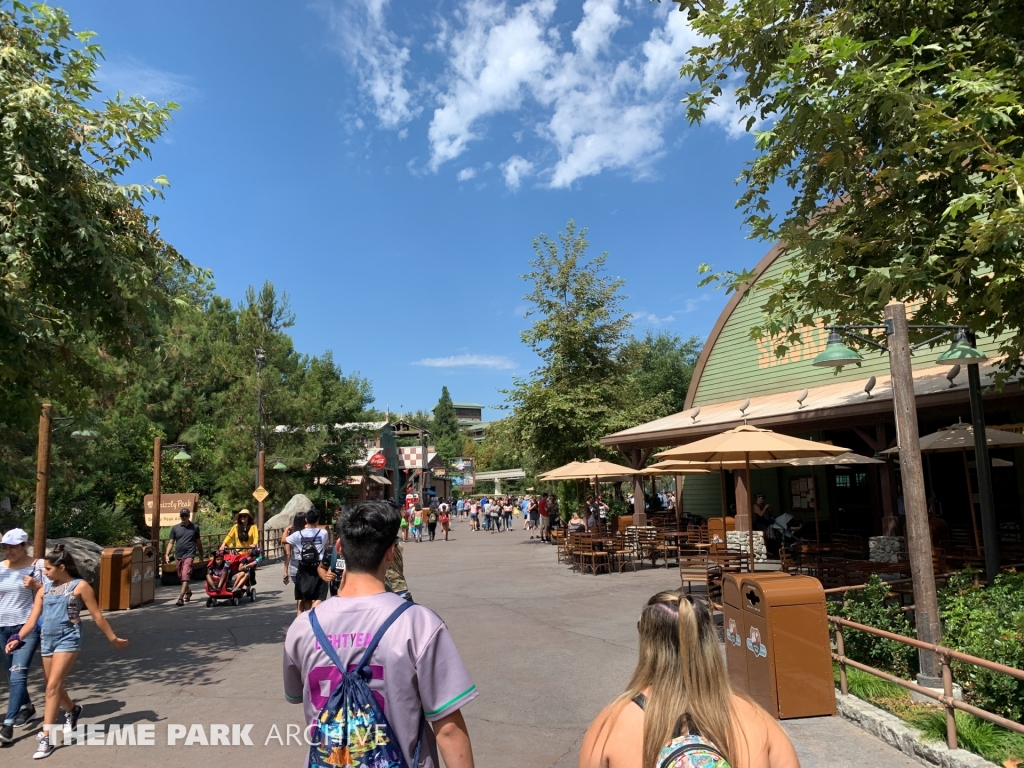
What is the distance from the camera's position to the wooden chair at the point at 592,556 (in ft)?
51.4

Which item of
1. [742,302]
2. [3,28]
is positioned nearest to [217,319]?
[742,302]

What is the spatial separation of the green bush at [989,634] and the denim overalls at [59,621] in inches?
256

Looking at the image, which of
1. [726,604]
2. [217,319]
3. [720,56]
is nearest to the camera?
[726,604]

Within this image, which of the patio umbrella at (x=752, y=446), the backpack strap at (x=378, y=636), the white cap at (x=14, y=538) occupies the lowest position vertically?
the backpack strap at (x=378, y=636)

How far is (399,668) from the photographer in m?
2.27

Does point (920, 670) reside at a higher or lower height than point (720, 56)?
lower

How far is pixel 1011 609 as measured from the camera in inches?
233

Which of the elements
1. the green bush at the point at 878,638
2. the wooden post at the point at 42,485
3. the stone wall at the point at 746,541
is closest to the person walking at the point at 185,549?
the wooden post at the point at 42,485

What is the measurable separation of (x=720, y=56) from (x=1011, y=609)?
6995 millimetres

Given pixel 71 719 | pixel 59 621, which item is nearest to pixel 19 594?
pixel 59 621

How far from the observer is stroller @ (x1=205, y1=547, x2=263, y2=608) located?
1257 cm

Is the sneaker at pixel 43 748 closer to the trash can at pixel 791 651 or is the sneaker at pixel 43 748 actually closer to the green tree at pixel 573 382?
the trash can at pixel 791 651

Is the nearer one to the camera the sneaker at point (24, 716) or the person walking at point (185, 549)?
the sneaker at point (24, 716)

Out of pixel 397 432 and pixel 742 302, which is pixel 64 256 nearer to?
pixel 742 302
